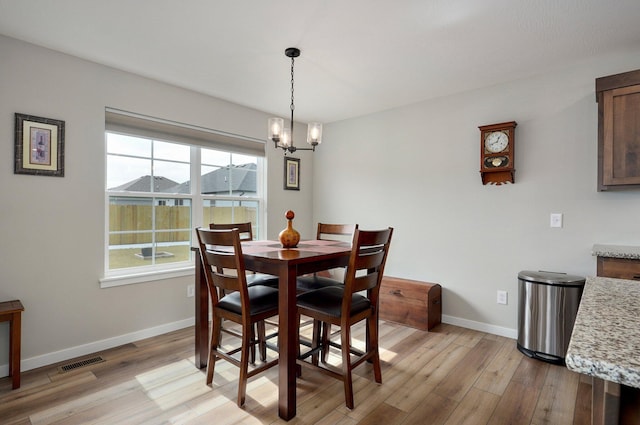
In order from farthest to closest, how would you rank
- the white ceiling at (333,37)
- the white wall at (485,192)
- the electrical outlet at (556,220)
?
the electrical outlet at (556,220) → the white wall at (485,192) → the white ceiling at (333,37)

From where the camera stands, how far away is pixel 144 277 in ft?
9.95

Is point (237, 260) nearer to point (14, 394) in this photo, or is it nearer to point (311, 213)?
point (14, 394)

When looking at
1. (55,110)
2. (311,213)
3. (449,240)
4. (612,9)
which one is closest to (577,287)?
(449,240)

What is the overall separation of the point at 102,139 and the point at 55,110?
0.35m

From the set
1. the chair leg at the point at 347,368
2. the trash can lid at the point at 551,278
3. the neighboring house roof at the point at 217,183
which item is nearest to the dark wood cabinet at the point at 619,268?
the trash can lid at the point at 551,278

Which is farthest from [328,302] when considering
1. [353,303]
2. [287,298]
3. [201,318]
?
[201,318]

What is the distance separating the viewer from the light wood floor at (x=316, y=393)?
6.24 feet

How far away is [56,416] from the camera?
1.91 m

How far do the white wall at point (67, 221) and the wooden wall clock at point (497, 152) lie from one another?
9.68ft

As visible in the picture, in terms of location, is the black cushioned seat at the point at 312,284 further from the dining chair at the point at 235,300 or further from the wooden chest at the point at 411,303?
the wooden chest at the point at 411,303

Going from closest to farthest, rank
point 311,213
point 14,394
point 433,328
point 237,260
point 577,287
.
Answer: point 237,260 → point 14,394 → point 577,287 → point 433,328 → point 311,213

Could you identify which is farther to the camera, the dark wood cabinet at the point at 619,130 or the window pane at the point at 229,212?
the window pane at the point at 229,212

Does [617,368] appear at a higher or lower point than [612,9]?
lower

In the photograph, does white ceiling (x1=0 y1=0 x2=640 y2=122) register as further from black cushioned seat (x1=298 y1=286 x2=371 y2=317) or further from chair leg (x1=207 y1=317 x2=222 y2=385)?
chair leg (x1=207 y1=317 x2=222 y2=385)
